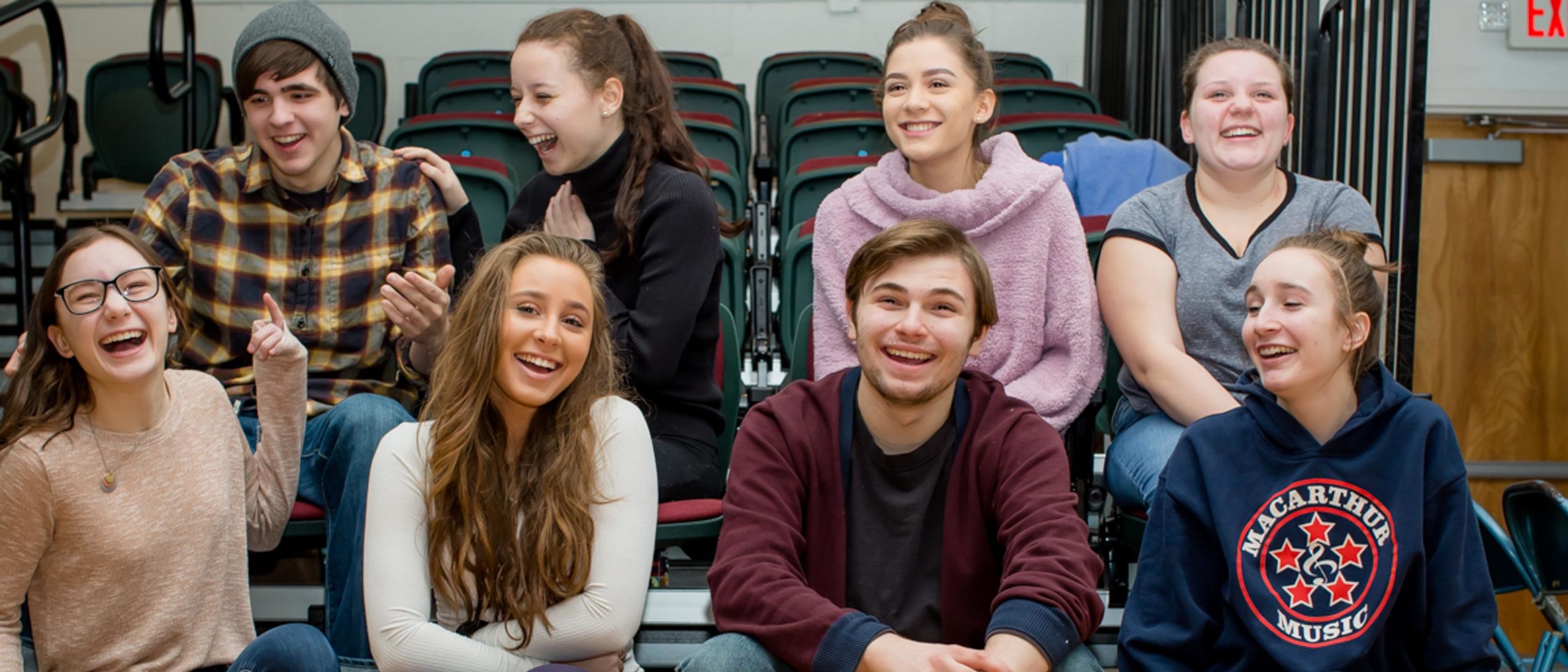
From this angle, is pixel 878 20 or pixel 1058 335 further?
pixel 878 20

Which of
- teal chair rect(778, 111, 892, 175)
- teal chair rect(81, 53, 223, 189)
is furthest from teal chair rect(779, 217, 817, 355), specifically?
teal chair rect(81, 53, 223, 189)

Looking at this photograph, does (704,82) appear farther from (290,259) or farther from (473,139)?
(290,259)

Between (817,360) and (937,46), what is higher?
(937,46)

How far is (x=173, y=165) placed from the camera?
84.7 inches

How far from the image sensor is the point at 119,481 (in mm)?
1653

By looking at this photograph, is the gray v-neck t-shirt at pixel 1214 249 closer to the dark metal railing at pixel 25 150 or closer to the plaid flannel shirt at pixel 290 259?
the plaid flannel shirt at pixel 290 259

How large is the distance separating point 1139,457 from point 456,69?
13.1 ft

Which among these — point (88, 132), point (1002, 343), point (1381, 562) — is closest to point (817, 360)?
point (1002, 343)

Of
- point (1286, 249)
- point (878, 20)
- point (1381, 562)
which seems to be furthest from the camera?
point (878, 20)

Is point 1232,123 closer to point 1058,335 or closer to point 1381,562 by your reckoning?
point 1058,335

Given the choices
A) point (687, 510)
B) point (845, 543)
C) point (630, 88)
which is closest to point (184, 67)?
point (630, 88)

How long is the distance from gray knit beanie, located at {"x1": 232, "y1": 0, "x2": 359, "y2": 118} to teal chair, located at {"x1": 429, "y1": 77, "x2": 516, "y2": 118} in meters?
2.39

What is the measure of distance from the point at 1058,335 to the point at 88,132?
4.02 m

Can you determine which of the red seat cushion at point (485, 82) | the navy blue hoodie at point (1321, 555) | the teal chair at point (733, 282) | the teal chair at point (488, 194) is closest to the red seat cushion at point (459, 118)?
the red seat cushion at point (485, 82)
